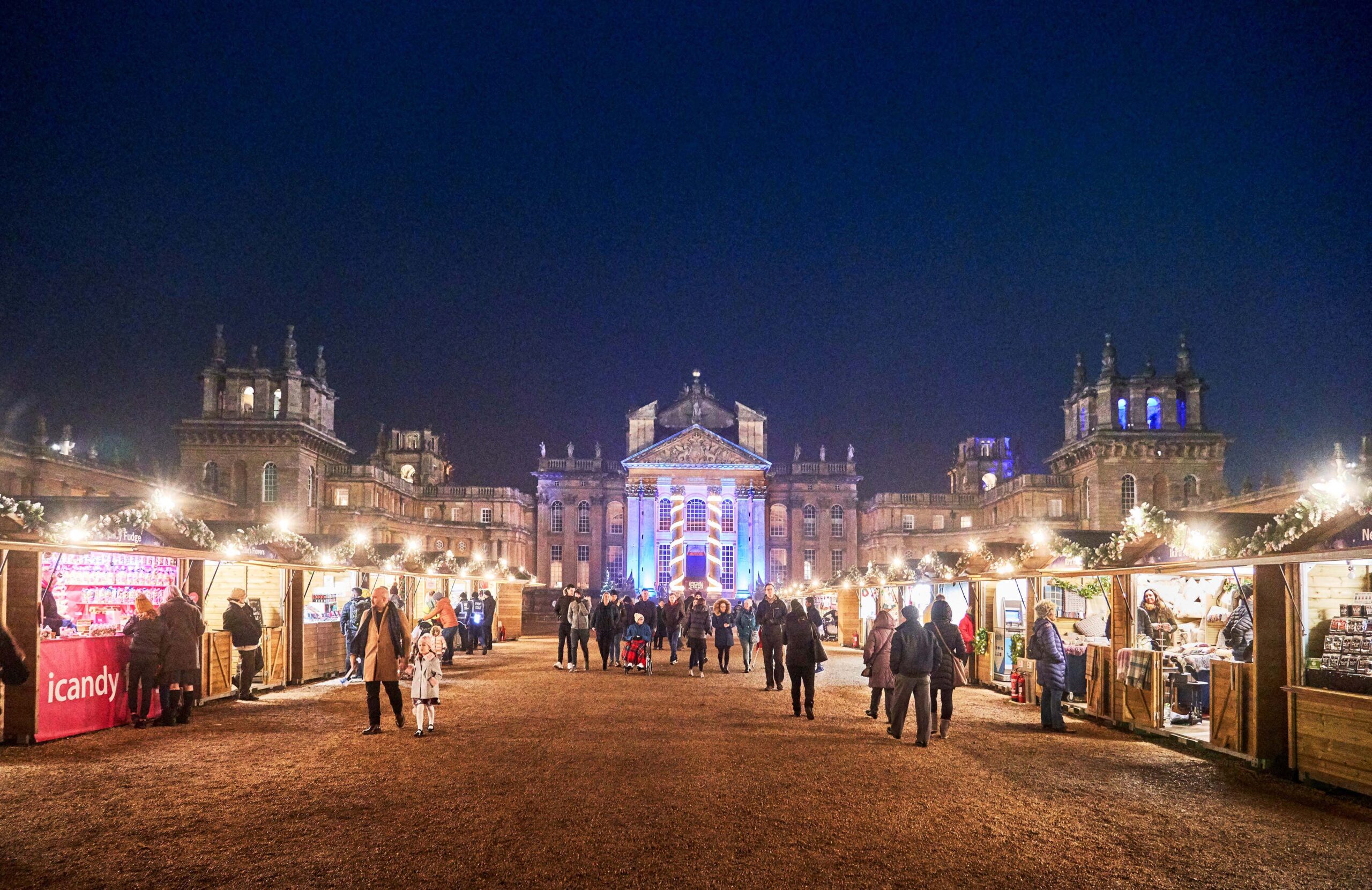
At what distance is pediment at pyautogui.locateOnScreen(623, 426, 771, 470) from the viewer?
75125 millimetres

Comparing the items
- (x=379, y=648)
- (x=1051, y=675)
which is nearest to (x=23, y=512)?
(x=379, y=648)

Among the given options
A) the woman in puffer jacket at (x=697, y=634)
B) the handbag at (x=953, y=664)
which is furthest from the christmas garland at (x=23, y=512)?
the woman in puffer jacket at (x=697, y=634)

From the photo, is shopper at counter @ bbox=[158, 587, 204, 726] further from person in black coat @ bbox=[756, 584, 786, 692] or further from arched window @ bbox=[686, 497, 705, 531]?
A: arched window @ bbox=[686, 497, 705, 531]

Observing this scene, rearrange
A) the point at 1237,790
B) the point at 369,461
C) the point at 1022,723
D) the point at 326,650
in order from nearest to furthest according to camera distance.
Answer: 1. the point at 1237,790
2. the point at 1022,723
3. the point at 326,650
4. the point at 369,461

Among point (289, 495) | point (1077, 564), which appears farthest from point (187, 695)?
point (289, 495)

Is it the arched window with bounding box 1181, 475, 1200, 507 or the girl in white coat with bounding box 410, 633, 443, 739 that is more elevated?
the arched window with bounding box 1181, 475, 1200, 507

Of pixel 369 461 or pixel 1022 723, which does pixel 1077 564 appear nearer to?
pixel 1022 723

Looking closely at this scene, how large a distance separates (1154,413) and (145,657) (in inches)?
2162

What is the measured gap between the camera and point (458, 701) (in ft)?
48.3

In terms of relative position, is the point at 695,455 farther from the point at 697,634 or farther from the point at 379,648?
the point at 379,648

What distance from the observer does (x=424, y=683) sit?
37.1 ft

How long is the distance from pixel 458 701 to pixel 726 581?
201ft

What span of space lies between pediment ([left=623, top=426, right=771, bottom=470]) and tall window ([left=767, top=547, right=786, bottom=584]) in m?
7.66

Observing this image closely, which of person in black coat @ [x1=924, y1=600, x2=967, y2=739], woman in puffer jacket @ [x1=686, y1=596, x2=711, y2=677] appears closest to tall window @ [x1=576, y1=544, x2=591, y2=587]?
woman in puffer jacket @ [x1=686, y1=596, x2=711, y2=677]
